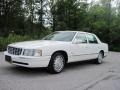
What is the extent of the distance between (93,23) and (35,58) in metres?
16.1

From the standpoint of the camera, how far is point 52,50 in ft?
24.1

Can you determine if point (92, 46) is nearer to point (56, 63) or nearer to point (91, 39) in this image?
point (91, 39)

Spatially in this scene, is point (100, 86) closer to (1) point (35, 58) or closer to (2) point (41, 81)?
(2) point (41, 81)

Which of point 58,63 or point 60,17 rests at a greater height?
point 60,17

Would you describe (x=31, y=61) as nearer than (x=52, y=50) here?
Yes

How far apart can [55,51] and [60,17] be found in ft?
56.2

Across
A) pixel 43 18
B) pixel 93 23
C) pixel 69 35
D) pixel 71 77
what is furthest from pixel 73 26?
pixel 71 77

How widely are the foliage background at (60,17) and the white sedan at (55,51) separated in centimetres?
1157

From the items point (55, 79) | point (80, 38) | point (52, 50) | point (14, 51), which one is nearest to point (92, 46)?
point (80, 38)

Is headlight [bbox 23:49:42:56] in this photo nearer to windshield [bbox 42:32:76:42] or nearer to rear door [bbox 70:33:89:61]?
rear door [bbox 70:33:89:61]

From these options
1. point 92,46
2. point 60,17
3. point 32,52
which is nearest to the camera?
point 32,52

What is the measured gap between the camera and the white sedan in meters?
6.98

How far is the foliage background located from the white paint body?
1143cm

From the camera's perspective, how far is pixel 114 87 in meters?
6.25
